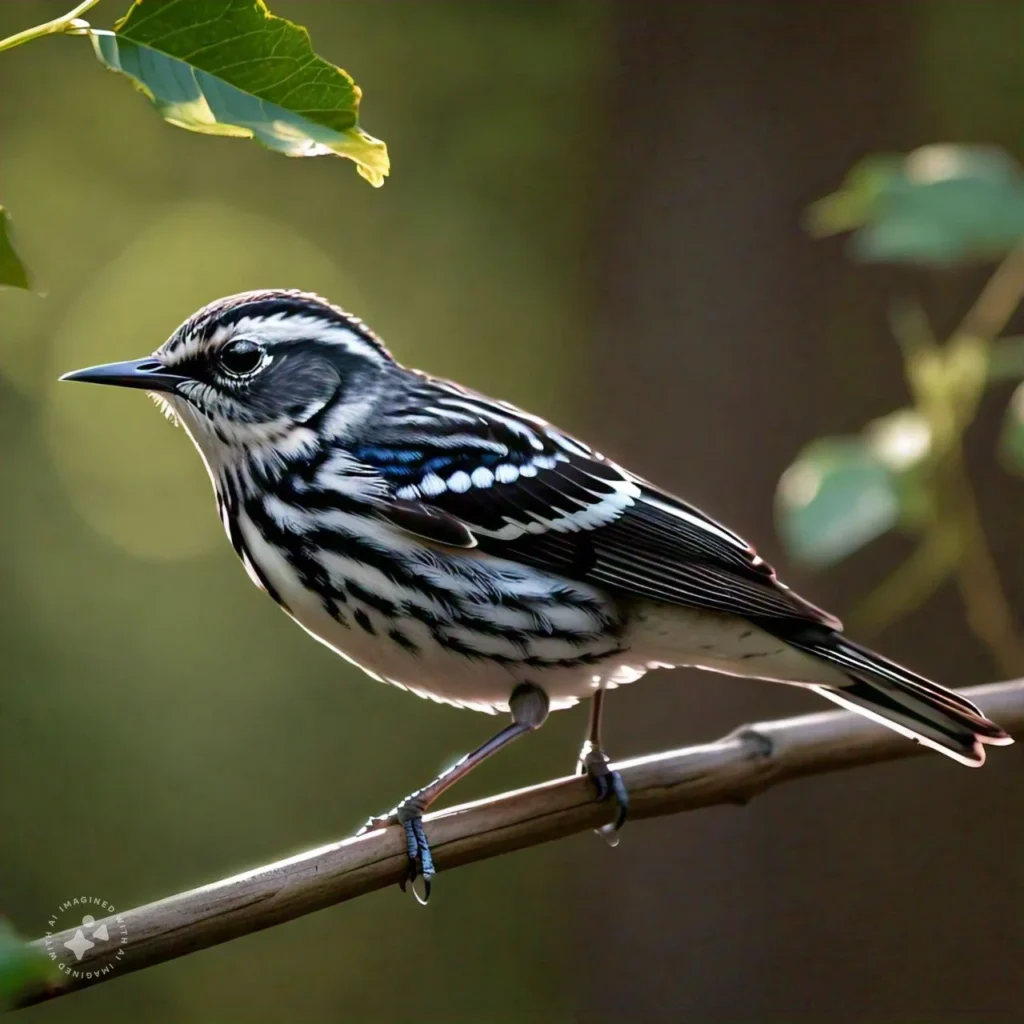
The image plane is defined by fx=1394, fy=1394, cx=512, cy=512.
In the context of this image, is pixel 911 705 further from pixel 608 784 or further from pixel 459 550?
pixel 459 550

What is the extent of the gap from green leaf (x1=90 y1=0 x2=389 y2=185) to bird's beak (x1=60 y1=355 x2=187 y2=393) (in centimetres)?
Result: 105

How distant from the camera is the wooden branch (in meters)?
1.93

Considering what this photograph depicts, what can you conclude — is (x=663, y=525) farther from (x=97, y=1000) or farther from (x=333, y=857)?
(x=97, y=1000)

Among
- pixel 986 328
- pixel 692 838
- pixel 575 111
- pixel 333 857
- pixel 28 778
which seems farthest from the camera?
pixel 28 778

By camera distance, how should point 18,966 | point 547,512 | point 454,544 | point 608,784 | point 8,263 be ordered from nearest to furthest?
point 18,966 < point 8,263 < point 608,784 < point 454,544 < point 547,512

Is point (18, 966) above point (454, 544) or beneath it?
beneath

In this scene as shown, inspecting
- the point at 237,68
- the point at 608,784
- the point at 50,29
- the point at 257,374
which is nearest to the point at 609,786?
the point at 608,784

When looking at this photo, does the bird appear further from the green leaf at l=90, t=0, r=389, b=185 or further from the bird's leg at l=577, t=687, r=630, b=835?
the green leaf at l=90, t=0, r=389, b=185

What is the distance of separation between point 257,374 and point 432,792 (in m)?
0.96

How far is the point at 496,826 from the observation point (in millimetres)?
2424

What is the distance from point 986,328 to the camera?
2.99 meters

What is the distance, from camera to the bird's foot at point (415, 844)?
2355 mm

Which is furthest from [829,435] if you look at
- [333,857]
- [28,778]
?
[28,778]

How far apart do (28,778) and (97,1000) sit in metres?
1.43
